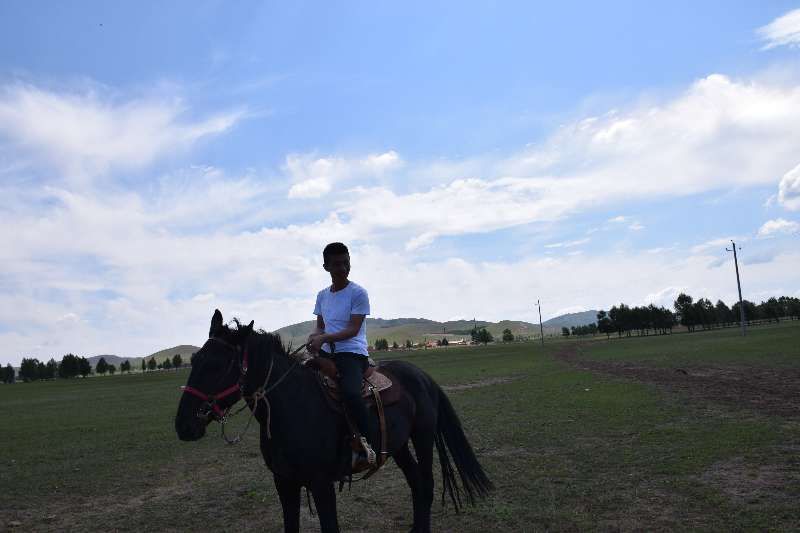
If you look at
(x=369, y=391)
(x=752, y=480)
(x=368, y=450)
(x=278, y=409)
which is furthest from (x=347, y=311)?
(x=752, y=480)

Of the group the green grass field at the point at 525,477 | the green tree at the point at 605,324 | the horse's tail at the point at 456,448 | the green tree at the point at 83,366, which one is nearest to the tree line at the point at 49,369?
the green tree at the point at 83,366

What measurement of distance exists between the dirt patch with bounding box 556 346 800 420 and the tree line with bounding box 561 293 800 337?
10008 cm

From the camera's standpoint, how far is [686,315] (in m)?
118

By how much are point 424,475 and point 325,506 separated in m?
1.79

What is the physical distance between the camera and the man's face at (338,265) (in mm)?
5562

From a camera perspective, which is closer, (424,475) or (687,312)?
(424,475)

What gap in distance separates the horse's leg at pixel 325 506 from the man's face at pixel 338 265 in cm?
193

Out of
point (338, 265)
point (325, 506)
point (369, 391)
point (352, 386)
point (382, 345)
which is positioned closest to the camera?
point (325, 506)

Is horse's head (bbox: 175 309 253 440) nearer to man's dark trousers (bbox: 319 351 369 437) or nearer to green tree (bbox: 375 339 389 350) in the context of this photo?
man's dark trousers (bbox: 319 351 369 437)

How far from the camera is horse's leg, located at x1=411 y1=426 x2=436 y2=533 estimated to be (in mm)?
6293

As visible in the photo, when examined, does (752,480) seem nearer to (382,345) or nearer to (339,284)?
(339,284)

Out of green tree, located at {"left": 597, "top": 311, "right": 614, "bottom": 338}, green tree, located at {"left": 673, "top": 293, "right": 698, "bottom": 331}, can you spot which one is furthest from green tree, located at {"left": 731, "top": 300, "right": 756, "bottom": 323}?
green tree, located at {"left": 597, "top": 311, "right": 614, "bottom": 338}

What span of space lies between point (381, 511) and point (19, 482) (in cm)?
842

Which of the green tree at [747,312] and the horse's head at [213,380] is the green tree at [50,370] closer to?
the horse's head at [213,380]
